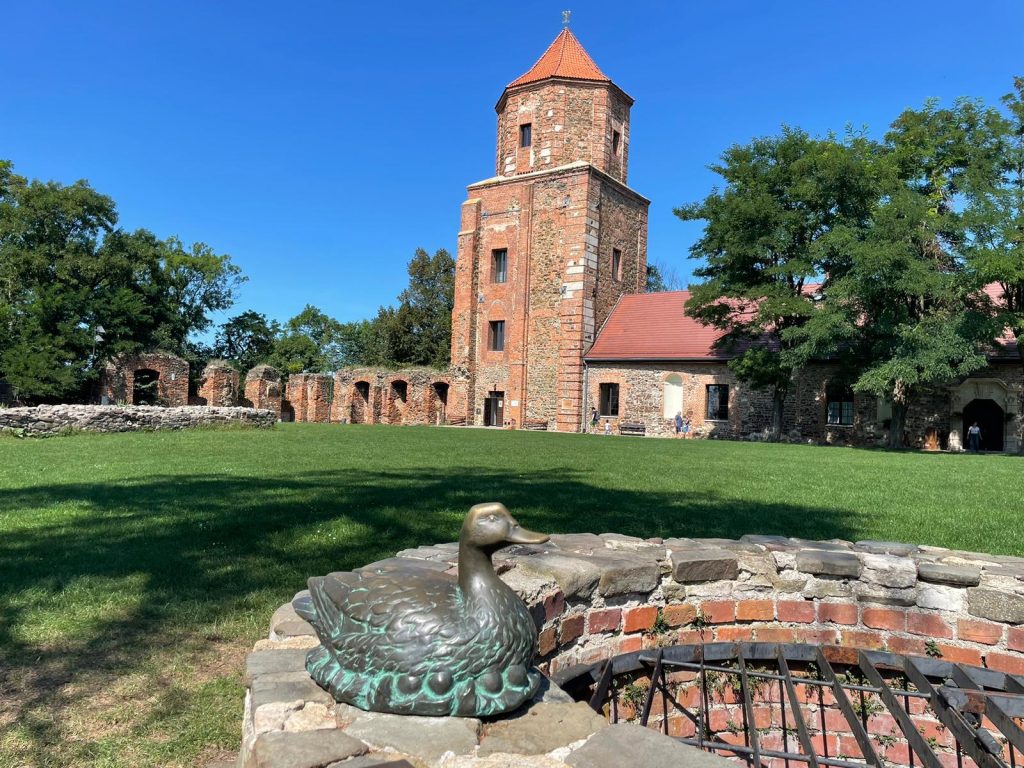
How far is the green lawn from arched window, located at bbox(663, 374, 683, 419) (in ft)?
41.4

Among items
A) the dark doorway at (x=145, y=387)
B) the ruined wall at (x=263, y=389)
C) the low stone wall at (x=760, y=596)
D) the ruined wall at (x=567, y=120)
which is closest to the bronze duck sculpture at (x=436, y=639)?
the low stone wall at (x=760, y=596)

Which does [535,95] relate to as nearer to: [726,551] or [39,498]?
[39,498]

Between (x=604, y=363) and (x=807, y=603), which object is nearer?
(x=807, y=603)

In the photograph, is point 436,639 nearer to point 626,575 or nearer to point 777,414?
point 626,575

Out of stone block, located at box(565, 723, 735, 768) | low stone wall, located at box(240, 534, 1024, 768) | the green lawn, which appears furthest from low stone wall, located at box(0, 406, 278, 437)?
stone block, located at box(565, 723, 735, 768)

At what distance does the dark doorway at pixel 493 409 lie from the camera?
1136 inches

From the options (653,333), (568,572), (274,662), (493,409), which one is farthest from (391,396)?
(274,662)

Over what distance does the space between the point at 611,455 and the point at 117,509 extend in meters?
9.61

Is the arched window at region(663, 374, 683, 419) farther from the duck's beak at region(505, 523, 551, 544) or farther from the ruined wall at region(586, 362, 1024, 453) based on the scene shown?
the duck's beak at region(505, 523, 551, 544)

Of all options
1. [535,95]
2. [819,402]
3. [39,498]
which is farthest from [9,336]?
[819,402]

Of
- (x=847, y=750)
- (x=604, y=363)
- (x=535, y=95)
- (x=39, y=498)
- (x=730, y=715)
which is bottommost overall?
(x=847, y=750)

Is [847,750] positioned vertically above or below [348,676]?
below

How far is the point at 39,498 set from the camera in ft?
21.6

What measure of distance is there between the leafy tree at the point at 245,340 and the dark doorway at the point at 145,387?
13.6 metres
